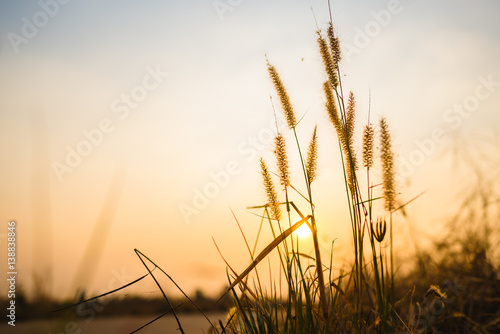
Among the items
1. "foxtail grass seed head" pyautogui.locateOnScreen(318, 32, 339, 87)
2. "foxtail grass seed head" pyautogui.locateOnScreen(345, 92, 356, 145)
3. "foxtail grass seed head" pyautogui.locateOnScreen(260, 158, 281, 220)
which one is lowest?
"foxtail grass seed head" pyautogui.locateOnScreen(260, 158, 281, 220)

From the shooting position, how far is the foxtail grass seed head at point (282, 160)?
6.67 feet

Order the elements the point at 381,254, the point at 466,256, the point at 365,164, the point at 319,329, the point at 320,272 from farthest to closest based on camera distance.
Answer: the point at 466,256 < the point at 365,164 < the point at 381,254 < the point at 319,329 < the point at 320,272

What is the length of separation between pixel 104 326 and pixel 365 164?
2566 millimetres

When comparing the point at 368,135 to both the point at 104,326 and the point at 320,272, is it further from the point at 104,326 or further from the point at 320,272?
the point at 104,326

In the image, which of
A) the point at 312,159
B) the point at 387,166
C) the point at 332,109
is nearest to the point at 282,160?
the point at 312,159

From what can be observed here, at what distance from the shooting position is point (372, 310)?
182cm

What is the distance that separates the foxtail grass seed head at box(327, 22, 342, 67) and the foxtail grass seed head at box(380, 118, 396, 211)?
1.31 ft

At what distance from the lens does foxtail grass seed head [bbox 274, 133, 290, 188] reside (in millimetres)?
2033

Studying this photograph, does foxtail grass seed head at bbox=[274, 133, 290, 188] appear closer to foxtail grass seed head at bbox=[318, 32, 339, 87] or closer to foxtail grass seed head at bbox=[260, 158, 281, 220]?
foxtail grass seed head at bbox=[260, 158, 281, 220]

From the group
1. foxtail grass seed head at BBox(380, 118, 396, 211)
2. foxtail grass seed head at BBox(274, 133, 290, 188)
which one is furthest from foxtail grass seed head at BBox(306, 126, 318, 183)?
foxtail grass seed head at BBox(380, 118, 396, 211)

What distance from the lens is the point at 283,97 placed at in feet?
7.29

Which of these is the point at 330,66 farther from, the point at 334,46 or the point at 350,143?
the point at 350,143

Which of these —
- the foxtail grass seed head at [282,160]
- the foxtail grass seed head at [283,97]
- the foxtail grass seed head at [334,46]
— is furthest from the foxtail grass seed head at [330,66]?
the foxtail grass seed head at [282,160]

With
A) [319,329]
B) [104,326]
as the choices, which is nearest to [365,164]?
[319,329]
